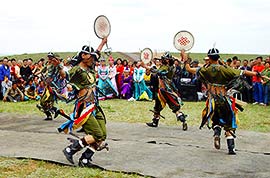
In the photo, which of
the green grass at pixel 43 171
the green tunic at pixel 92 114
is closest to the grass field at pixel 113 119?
the green grass at pixel 43 171

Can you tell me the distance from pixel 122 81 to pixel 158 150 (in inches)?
399

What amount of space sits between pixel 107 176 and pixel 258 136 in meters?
3.85

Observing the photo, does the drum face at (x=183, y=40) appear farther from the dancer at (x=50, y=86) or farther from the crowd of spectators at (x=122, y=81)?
the crowd of spectators at (x=122, y=81)

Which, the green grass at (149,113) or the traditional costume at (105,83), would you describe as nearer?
the green grass at (149,113)

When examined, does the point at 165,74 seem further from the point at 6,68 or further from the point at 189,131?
the point at 6,68

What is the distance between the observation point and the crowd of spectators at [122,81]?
589 inches

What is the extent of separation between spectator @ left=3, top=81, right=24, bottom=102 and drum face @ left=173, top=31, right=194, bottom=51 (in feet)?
27.7

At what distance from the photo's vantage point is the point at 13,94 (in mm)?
15750

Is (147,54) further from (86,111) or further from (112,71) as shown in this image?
(86,111)

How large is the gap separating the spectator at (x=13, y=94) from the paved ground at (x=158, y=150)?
6.01 meters

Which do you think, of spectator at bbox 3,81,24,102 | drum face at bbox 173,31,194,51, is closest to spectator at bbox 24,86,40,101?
spectator at bbox 3,81,24,102

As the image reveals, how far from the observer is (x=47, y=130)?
907cm

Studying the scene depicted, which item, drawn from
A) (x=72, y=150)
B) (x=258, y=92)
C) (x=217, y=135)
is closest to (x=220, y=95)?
(x=217, y=135)

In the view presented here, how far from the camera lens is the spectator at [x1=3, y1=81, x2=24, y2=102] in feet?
51.2
